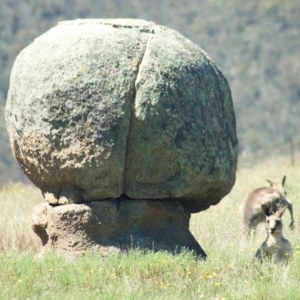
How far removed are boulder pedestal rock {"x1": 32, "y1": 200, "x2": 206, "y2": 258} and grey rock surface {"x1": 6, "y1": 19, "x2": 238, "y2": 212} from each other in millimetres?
134

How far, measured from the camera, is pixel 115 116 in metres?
10.2

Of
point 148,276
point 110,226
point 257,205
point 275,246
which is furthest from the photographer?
point 257,205

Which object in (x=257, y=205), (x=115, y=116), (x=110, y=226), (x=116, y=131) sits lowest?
(x=257, y=205)

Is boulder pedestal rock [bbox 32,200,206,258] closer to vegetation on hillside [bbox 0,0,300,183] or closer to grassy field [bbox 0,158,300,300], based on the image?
grassy field [bbox 0,158,300,300]

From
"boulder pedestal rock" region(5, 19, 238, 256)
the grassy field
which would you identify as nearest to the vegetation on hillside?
"boulder pedestal rock" region(5, 19, 238, 256)

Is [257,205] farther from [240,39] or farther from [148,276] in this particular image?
[240,39]

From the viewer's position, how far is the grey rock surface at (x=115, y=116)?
10234mm

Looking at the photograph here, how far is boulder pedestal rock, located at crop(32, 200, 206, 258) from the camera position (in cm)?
1048

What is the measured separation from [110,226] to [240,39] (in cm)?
8577

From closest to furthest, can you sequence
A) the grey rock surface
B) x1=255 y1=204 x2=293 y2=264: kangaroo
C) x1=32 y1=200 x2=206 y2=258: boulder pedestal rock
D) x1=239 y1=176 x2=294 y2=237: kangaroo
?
the grey rock surface, x1=32 y1=200 x2=206 y2=258: boulder pedestal rock, x1=255 y1=204 x2=293 y2=264: kangaroo, x1=239 y1=176 x2=294 y2=237: kangaroo

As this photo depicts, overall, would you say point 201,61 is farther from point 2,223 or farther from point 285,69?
point 285,69

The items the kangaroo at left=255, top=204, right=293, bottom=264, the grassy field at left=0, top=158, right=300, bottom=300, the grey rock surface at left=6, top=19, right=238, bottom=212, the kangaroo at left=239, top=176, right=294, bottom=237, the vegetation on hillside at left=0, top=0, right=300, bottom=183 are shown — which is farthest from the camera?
the vegetation on hillside at left=0, top=0, right=300, bottom=183

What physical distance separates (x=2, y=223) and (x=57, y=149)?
3.91 meters

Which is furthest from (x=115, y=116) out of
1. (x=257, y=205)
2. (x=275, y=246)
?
(x=257, y=205)
